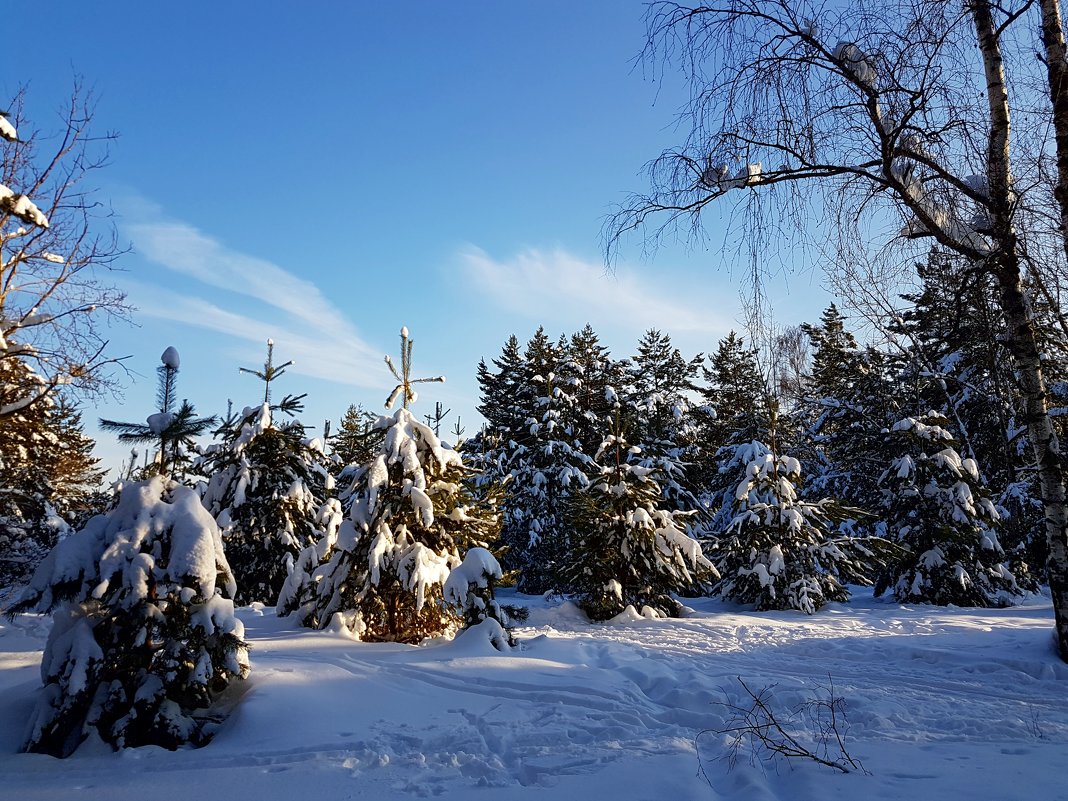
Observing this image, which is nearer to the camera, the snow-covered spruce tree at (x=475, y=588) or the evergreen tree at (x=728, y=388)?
the snow-covered spruce tree at (x=475, y=588)

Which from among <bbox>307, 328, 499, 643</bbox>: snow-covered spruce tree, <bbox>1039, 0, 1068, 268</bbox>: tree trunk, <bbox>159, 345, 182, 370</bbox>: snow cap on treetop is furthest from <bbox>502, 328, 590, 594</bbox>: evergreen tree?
<bbox>1039, 0, 1068, 268</bbox>: tree trunk

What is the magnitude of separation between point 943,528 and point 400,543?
1315cm

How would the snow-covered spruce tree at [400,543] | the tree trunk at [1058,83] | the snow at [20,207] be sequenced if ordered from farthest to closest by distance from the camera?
the snow-covered spruce tree at [400,543] < the snow at [20,207] < the tree trunk at [1058,83]

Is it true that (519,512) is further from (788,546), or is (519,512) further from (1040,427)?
(1040,427)

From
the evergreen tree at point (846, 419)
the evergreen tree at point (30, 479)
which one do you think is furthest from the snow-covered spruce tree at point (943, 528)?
the evergreen tree at point (30, 479)

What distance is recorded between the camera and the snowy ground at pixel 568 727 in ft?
12.8

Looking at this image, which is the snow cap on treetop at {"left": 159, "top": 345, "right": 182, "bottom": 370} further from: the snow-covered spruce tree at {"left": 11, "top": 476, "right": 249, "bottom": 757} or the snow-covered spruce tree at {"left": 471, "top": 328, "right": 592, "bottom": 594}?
the snow-covered spruce tree at {"left": 471, "top": 328, "right": 592, "bottom": 594}

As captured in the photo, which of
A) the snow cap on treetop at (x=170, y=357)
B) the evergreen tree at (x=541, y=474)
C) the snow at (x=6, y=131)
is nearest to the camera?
the snow cap on treetop at (x=170, y=357)

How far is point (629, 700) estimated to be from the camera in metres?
5.84

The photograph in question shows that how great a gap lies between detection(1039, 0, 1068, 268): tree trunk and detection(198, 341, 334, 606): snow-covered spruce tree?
42.4 ft

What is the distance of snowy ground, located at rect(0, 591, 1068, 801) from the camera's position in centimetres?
390

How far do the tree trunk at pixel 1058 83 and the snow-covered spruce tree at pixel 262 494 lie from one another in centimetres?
1291

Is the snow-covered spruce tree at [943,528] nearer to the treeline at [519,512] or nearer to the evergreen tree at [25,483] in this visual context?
the treeline at [519,512]

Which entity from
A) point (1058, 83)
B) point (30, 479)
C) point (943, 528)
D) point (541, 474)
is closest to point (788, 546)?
point (943, 528)
